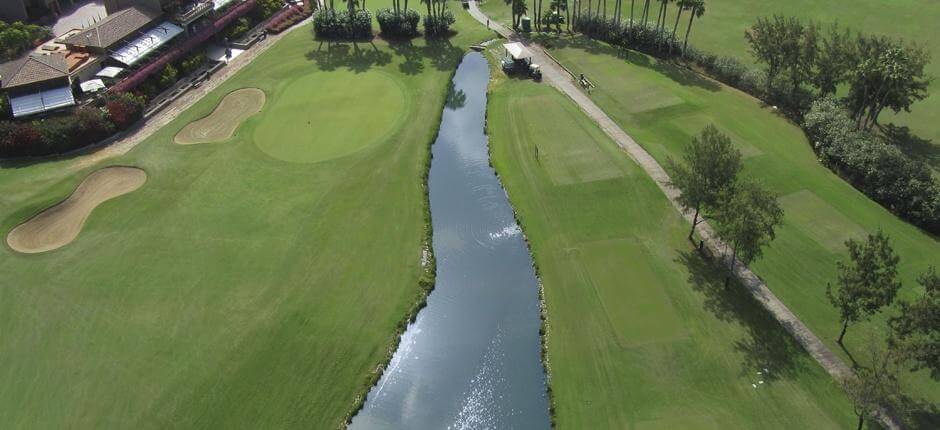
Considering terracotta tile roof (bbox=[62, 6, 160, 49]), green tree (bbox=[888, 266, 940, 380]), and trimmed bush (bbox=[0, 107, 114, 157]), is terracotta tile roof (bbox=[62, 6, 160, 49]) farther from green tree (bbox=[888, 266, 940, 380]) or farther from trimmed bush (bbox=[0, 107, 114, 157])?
green tree (bbox=[888, 266, 940, 380])

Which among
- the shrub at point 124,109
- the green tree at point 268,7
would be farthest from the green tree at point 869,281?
the green tree at point 268,7

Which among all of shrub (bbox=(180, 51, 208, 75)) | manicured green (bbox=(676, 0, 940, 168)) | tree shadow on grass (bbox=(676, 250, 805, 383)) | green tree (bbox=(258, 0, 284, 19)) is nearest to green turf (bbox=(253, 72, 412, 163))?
shrub (bbox=(180, 51, 208, 75))

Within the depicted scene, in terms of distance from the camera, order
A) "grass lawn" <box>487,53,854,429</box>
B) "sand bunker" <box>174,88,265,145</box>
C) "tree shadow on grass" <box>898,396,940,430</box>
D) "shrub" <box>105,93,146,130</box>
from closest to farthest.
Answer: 1. "tree shadow on grass" <box>898,396,940,430</box>
2. "grass lawn" <box>487,53,854,429</box>
3. "shrub" <box>105,93,146,130</box>
4. "sand bunker" <box>174,88,265,145</box>

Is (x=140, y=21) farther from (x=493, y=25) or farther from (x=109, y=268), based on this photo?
(x=493, y=25)

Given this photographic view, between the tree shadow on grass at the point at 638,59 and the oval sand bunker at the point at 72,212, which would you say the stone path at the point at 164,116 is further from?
the tree shadow on grass at the point at 638,59

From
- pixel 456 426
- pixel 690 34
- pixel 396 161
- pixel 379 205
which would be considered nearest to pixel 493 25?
pixel 690 34

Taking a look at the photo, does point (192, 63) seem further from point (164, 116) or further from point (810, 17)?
point (810, 17)

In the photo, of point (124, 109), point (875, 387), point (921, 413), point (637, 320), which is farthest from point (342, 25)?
point (921, 413)
